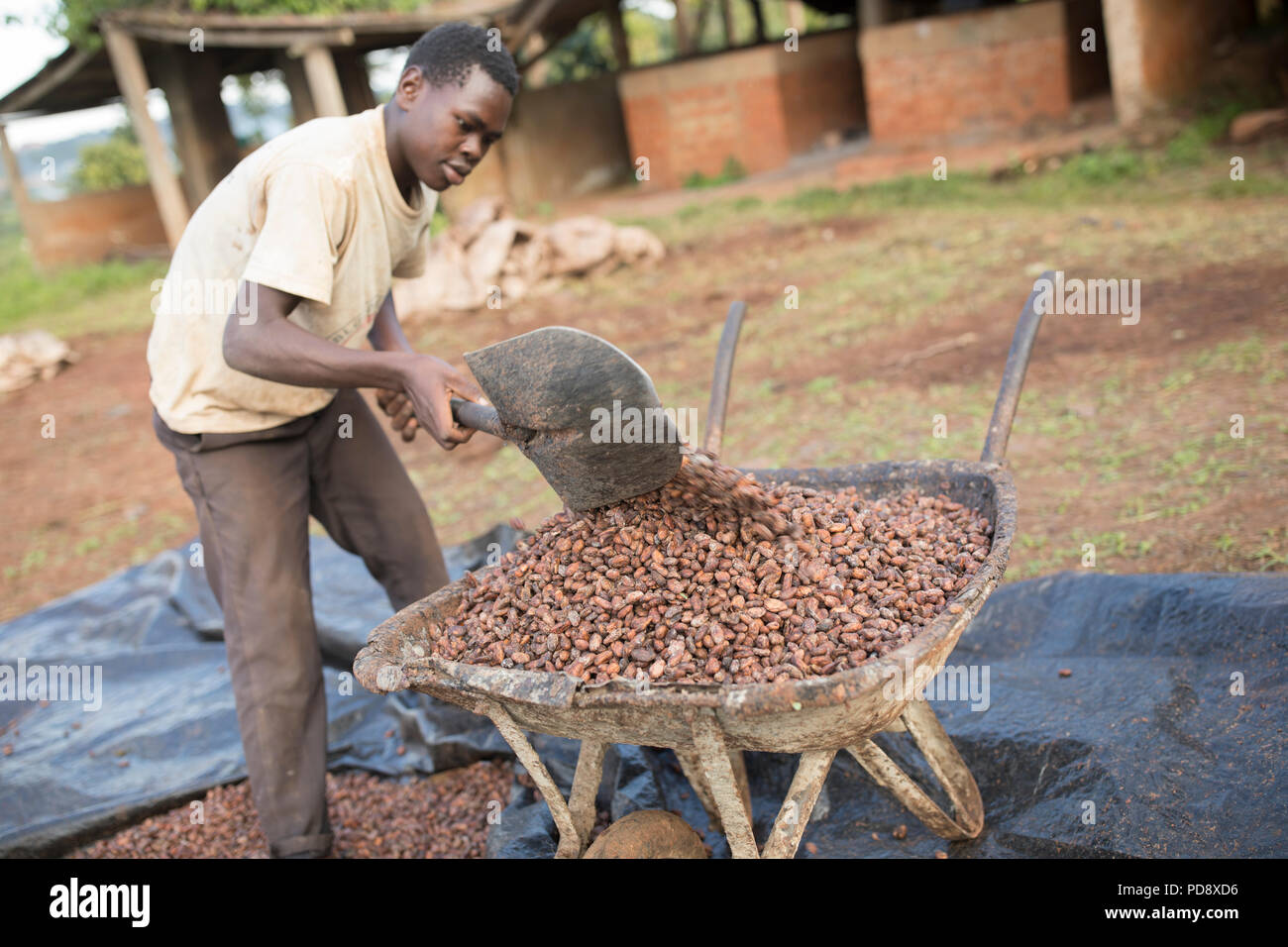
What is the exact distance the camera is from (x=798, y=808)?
6.36ft

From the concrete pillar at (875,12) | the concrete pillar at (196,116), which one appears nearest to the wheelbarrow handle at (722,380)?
the concrete pillar at (875,12)

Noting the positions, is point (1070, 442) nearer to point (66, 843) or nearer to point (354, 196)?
point (354, 196)

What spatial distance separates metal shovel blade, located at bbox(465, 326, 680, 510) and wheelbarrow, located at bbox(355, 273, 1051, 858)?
390 millimetres

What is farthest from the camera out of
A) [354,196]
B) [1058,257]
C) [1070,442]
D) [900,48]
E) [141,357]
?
[900,48]

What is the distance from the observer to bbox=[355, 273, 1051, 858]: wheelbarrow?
67.9 inches

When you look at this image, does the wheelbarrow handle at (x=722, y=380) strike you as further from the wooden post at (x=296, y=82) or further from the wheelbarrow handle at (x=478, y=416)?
the wooden post at (x=296, y=82)

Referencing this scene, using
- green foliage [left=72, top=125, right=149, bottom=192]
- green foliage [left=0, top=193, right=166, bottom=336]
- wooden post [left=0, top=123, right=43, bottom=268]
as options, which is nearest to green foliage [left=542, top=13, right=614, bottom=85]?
green foliage [left=72, top=125, right=149, bottom=192]

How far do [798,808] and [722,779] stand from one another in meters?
0.19

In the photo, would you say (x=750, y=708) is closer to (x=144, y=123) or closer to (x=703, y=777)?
(x=703, y=777)

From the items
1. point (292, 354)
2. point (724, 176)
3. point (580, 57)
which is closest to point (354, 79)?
point (580, 57)

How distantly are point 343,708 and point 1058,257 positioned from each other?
16.8ft

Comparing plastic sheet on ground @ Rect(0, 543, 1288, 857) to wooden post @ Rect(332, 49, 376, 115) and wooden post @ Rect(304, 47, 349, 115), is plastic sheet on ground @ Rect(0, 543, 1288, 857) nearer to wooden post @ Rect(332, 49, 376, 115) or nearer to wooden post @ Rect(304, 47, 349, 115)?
wooden post @ Rect(304, 47, 349, 115)
